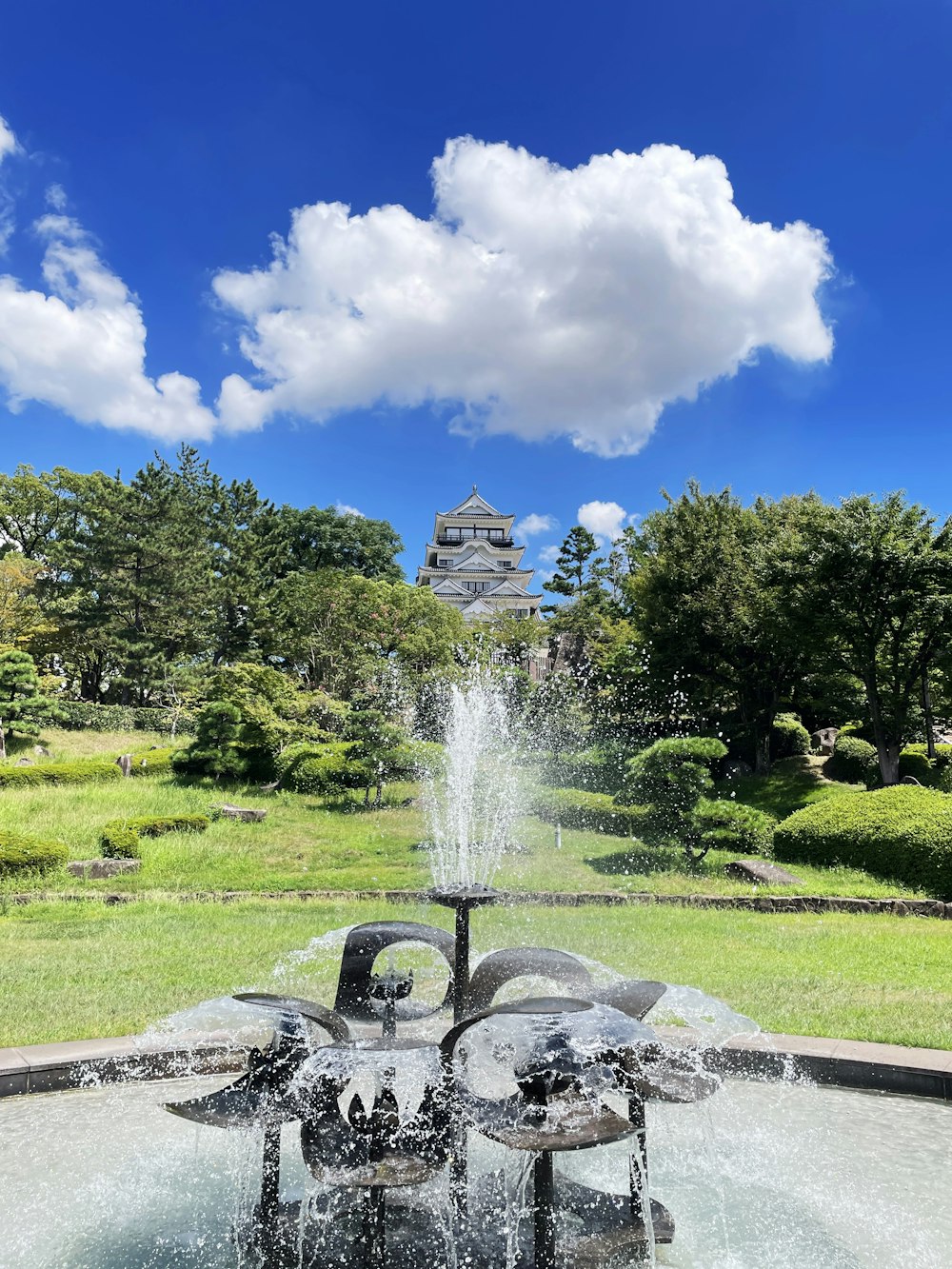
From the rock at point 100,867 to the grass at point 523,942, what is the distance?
1301 mm

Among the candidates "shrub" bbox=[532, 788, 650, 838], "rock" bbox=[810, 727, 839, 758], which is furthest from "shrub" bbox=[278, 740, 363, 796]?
"rock" bbox=[810, 727, 839, 758]

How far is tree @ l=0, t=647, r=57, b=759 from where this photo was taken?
20.6 meters

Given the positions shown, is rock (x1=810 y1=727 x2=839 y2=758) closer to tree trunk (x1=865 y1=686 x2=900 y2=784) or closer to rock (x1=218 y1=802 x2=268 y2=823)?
tree trunk (x1=865 y1=686 x2=900 y2=784)

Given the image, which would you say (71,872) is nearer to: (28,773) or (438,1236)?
(28,773)

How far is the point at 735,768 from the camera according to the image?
2161 centimetres

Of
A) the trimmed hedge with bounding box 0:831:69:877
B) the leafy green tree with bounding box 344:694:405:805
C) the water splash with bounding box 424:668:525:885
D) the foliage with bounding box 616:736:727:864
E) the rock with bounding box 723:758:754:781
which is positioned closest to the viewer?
the trimmed hedge with bounding box 0:831:69:877

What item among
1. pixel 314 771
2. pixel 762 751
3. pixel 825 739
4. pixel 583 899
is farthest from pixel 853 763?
pixel 314 771

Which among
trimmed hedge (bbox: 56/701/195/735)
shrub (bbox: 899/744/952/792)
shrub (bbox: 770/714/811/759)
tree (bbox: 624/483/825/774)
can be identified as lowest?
shrub (bbox: 899/744/952/792)

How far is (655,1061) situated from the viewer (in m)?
3.09

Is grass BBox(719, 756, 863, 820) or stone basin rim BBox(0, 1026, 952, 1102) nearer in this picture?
stone basin rim BBox(0, 1026, 952, 1102)

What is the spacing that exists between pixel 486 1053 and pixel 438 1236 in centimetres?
65

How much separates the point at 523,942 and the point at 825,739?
1726cm

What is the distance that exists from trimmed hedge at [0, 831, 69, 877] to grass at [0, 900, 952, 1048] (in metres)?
1.18

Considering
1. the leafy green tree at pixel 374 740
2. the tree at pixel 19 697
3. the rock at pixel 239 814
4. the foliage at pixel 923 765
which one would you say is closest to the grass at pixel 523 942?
the rock at pixel 239 814
